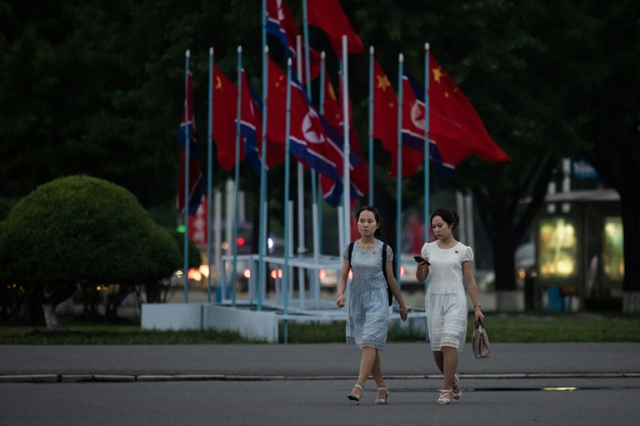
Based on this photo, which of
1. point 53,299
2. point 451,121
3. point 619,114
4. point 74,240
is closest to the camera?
point 451,121

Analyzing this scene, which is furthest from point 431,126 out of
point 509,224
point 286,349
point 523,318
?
point 509,224

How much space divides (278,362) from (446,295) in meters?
5.50

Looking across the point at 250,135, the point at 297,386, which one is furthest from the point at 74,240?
the point at 297,386

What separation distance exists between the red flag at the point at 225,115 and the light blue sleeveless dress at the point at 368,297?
1328 cm

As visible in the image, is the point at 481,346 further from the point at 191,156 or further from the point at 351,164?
the point at 191,156

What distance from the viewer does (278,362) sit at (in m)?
18.8

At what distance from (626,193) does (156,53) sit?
12.5 meters

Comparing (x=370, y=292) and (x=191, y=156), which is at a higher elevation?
(x=191, y=156)

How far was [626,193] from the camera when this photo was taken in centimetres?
3809

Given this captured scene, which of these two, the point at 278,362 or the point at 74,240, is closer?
the point at 278,362

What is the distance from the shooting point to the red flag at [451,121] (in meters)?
22.4

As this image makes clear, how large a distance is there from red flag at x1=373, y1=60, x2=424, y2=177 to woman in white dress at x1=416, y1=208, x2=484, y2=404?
34.0 ft

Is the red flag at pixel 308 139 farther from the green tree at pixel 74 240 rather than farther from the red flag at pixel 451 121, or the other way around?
the green tree at pixel 74 240

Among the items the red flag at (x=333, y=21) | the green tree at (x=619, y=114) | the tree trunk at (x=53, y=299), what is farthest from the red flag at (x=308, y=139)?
the green tree at (x=619, y=114)
